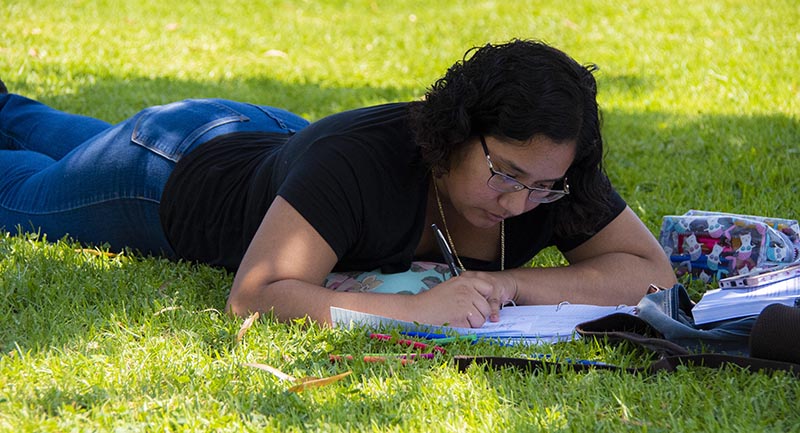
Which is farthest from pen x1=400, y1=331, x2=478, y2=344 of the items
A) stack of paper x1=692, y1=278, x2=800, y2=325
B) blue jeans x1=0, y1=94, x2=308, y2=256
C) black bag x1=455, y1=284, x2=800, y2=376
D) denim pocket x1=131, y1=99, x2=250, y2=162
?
denim pocket x1=131, y1=99, x2=250, y2=162

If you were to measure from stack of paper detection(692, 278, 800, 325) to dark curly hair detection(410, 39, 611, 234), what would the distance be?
0.61m

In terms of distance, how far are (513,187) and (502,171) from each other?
2.6 inches

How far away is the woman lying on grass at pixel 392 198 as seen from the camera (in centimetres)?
318

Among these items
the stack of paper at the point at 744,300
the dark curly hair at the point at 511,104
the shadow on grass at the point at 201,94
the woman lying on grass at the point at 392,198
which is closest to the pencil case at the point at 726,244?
the woman lying on grass at the point at 392,198

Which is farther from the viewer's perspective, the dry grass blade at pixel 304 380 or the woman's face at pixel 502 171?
the woman's face at pixel 502 171

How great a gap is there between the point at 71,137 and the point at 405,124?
2.17m

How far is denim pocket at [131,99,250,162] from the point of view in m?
4.17

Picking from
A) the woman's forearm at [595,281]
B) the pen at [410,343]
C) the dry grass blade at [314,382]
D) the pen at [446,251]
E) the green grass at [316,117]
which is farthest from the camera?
the woman's forearm at [595,281]

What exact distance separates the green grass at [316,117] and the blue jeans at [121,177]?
0.15 m

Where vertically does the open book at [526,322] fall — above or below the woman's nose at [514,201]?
below

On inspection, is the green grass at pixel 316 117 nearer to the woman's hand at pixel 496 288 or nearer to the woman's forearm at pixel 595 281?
the woman's hand at pixel 496 288

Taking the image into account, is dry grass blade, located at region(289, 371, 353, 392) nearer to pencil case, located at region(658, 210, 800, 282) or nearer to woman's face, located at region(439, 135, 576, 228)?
woman's face, located at region(439, 135, 576, 228)

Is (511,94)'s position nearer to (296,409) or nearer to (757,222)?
(296,409)

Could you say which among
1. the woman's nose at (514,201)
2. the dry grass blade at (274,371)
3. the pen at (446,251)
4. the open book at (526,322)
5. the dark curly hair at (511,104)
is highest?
the dark curly hair at (511,104)
